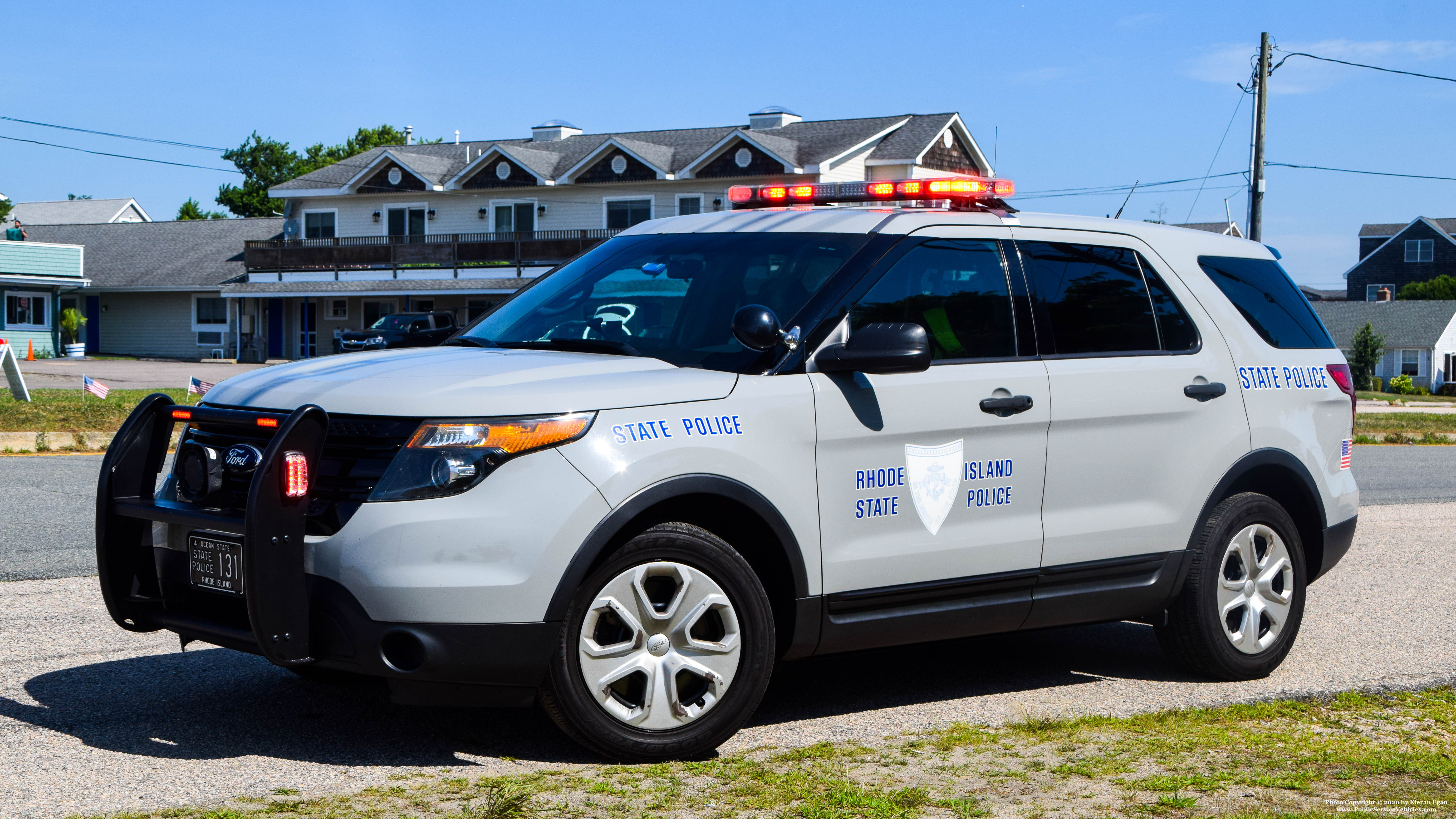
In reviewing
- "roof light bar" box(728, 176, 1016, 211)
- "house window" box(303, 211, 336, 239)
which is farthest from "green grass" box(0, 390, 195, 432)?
"house window" box(303, 211, 336, 239)

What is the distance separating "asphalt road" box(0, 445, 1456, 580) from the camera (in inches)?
332

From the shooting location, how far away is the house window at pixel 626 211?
46.7m

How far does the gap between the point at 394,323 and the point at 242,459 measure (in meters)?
38.7

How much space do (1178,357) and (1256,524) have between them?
0.84m

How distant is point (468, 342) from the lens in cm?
567

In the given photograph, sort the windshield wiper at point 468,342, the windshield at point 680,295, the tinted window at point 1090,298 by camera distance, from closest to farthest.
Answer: the windshield at point 680,295 → the windshield wiper at point 468,342 → the tinted window at point 1090,298

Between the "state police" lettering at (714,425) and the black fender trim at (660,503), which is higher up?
the "state police" lettering at (714,425)

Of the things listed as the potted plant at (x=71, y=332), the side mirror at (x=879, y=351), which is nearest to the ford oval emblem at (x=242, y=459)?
the side mirror at (x=879, y=351)

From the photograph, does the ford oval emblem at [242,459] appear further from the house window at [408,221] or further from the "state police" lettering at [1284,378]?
the house window at [408,221]

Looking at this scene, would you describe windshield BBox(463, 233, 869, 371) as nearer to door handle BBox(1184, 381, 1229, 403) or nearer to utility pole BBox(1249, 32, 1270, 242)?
door handle BBox(1184, 381, 1229, 403)

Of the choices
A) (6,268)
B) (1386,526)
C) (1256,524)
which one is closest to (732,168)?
(6,268)

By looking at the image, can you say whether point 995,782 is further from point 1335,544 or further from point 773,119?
point 773,119

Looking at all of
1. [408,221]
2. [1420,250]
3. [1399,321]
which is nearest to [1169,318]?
[408,221]

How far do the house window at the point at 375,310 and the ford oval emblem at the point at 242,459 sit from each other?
48.3m
